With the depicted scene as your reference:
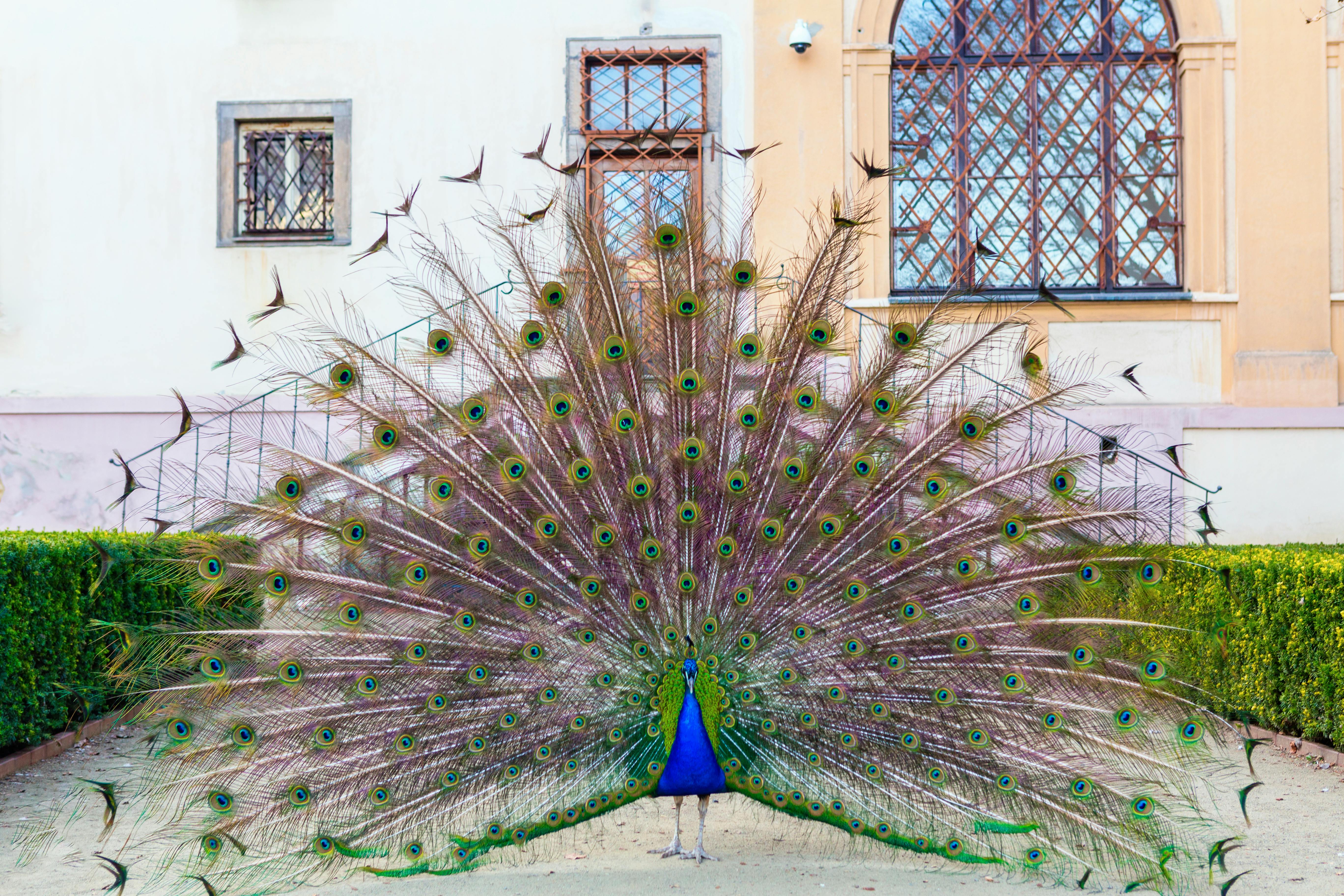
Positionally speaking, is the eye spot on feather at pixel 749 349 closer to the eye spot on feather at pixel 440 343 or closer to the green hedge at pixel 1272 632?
the eye spot on feather at pixel 440 343

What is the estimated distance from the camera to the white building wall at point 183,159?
10.4 m

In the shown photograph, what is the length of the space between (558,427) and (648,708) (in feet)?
3.36

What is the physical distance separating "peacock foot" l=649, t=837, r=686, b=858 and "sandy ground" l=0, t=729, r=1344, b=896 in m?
0.04

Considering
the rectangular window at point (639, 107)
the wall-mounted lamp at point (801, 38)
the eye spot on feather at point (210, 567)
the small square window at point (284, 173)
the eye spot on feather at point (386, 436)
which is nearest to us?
the eye spot on feather at point (210, 567)

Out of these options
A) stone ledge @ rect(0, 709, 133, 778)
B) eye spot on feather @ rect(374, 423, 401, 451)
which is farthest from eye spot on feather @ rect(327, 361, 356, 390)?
stone ledge @ rect(0, 709, 133, 778)

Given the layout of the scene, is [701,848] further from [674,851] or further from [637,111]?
[637,111]

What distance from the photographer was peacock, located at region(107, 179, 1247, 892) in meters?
4.00

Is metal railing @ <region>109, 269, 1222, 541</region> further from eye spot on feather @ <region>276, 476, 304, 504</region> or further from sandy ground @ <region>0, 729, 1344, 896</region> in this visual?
sandy ground @ <region>0, 729, 1344, 896</region>

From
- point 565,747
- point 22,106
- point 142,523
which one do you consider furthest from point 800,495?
point 22,106

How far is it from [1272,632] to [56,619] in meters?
6.41

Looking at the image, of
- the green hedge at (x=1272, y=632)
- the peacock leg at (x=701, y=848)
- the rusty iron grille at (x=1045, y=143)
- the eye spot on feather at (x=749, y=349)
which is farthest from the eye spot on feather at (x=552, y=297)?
the rusty iron grille at (x=1045, y=143)

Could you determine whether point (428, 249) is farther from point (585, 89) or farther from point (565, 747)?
point (585, 89)

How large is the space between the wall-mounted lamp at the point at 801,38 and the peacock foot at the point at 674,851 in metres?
7.41

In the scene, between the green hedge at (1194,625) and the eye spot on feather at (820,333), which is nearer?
the eye spot on feather at (820,333)
